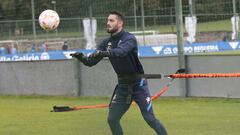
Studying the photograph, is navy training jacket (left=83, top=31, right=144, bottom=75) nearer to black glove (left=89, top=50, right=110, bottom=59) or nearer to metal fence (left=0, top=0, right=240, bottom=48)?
black glove (left=89, top=50, right=110, bottom=59)

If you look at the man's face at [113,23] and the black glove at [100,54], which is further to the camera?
the man's face at [113,23]

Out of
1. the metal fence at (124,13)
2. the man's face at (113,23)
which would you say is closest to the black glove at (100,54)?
the man's face at (113,23)

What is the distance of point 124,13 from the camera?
2070 centimetres

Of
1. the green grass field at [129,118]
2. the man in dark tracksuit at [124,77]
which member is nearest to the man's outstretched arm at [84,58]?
the man in dark tracksuit at [124,77]

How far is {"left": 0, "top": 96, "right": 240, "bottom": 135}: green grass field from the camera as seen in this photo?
10586mm

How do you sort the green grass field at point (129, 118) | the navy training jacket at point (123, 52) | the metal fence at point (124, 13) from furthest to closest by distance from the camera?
the metal fence at point (124, 13), the green grass field at point (129, 118), the navy training jacket at point (123, 52)

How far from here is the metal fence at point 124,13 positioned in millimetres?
20281

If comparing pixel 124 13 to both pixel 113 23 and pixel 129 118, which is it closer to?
A: pixel 129 118

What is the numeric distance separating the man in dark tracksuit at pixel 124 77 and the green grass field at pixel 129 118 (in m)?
1.93

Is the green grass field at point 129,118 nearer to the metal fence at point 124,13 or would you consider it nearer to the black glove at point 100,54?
the black glove at point 100,54

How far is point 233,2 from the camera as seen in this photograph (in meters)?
20.7

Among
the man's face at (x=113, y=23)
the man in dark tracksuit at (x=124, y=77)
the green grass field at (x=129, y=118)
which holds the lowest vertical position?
the green grass field at (x=129, y=118)

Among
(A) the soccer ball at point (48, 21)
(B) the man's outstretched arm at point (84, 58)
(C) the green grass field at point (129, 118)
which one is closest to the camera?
(B) the man's outstretched arm at point (84, 58)

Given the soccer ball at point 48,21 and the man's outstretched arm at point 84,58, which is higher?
the soccer ball at point 48,21
